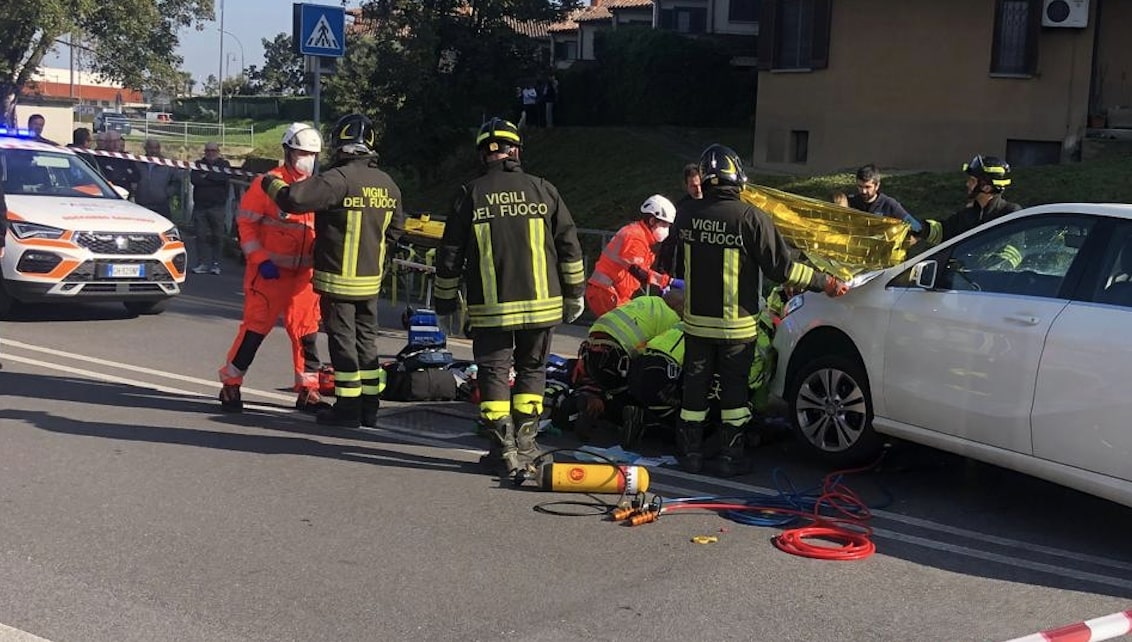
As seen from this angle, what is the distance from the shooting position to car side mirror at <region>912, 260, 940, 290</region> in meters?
6.73

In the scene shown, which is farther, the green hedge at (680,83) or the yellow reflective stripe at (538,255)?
the green hedge at (680,83)

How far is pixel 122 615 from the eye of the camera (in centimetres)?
479

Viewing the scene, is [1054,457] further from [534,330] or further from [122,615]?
[122,615]

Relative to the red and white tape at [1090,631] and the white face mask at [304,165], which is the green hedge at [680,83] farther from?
the red and white tape at [1090,631]

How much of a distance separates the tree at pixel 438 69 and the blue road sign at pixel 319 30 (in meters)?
12.6

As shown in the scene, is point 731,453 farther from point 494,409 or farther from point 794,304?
point 494,409

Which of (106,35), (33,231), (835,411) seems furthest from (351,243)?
(106,35)

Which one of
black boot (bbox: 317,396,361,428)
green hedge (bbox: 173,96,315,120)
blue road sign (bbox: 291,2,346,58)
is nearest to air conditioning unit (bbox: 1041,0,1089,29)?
blue road sign (bbox: 291,2,346,58)

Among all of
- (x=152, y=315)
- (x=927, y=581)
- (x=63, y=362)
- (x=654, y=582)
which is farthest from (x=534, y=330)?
(x=152, y=315)

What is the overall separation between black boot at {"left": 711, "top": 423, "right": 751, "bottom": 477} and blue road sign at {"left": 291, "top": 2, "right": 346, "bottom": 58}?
848cm

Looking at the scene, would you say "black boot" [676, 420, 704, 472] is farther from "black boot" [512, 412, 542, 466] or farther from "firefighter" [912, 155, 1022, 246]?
"firefighter" [912, 155, 1022, 246]

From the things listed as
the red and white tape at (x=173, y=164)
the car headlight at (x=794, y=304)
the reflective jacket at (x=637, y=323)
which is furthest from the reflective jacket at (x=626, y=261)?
the red and white tape at (x=173, y=164)

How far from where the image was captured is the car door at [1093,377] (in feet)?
Result: 18.3

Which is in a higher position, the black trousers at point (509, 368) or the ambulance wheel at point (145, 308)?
the black trousers at point (509, 368)
